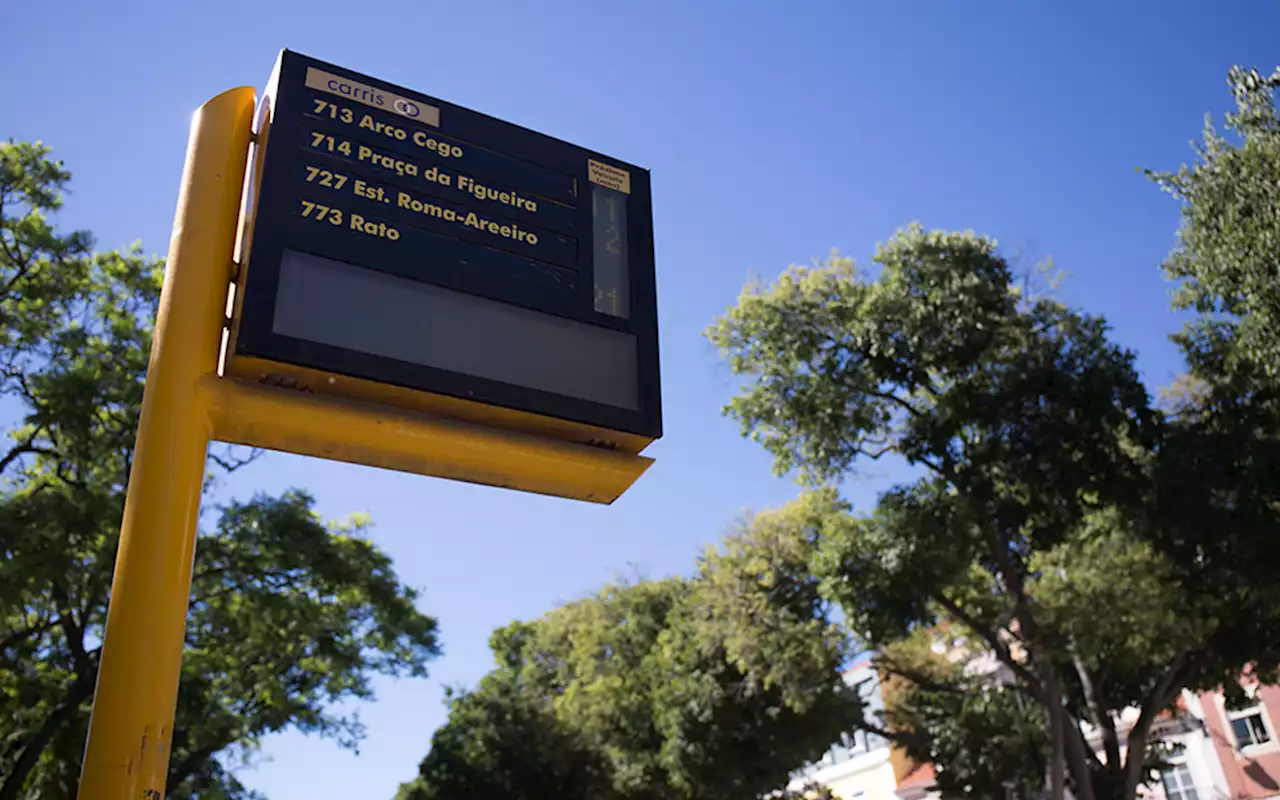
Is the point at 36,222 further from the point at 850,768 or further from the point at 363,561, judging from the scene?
the point at 850,768

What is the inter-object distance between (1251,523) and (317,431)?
1604 centimetres

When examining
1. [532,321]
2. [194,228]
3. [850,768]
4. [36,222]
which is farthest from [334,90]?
[850,768]

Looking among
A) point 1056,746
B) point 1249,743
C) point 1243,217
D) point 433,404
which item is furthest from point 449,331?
point 1249,743

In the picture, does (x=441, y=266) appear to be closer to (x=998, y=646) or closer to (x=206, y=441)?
(x=206, y=441)

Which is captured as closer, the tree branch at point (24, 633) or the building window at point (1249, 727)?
the tree branch at point (24, 633)

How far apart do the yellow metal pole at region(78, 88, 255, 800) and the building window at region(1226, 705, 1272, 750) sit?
29.4 meters

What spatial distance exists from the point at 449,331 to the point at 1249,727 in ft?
95.7

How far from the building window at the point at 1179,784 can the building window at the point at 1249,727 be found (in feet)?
5.77

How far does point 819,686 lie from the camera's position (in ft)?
63.7

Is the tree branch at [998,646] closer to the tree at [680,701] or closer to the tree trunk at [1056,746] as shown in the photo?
the tree trunk at [1056,746]

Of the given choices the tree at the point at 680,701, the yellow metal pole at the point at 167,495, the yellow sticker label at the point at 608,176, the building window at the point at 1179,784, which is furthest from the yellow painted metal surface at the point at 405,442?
the building window at the point at 1179,784

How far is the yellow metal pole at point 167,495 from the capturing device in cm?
318

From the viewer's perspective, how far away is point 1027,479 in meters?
16.7

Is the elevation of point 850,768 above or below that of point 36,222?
below
